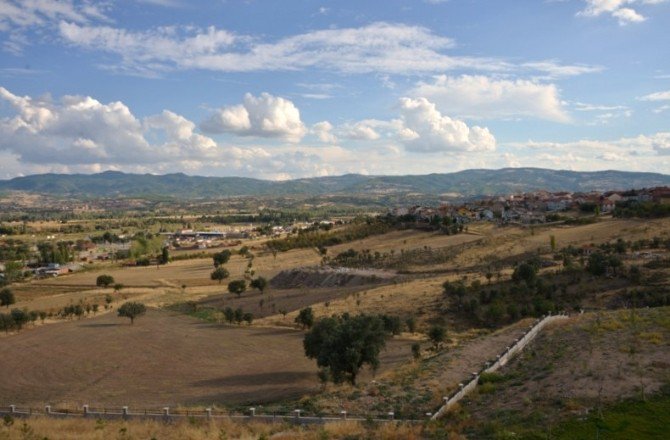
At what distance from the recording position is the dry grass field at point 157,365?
3178cm

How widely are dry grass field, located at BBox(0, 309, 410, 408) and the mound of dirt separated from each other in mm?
22314

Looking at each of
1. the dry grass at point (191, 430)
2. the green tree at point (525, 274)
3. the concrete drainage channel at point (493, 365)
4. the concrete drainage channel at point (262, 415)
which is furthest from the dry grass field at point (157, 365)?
the green tree at point (525, 274)

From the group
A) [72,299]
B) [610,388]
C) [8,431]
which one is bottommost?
[72,299]

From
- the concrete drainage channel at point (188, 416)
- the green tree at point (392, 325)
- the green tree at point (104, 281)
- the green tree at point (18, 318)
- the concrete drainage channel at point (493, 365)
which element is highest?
the concrete drainage channel at point (493, 365)

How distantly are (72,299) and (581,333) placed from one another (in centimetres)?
6634

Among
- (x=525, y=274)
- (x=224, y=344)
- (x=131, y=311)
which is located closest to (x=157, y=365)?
(x=224, y=344)

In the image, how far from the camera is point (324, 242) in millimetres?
119688

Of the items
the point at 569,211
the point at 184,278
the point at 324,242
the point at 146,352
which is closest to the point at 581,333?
the point at 146,352

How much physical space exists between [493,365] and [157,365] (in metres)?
24.4

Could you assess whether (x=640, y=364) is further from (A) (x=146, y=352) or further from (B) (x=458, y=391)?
(A) (x=146, y=352)

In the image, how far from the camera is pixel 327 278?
74.7 m

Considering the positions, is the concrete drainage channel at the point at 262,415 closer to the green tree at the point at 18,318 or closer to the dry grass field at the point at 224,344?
the dry grass field at the point at 224,344

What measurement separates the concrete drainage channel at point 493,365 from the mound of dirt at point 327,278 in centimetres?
3742

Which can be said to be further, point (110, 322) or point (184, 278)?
point (184, 278)
